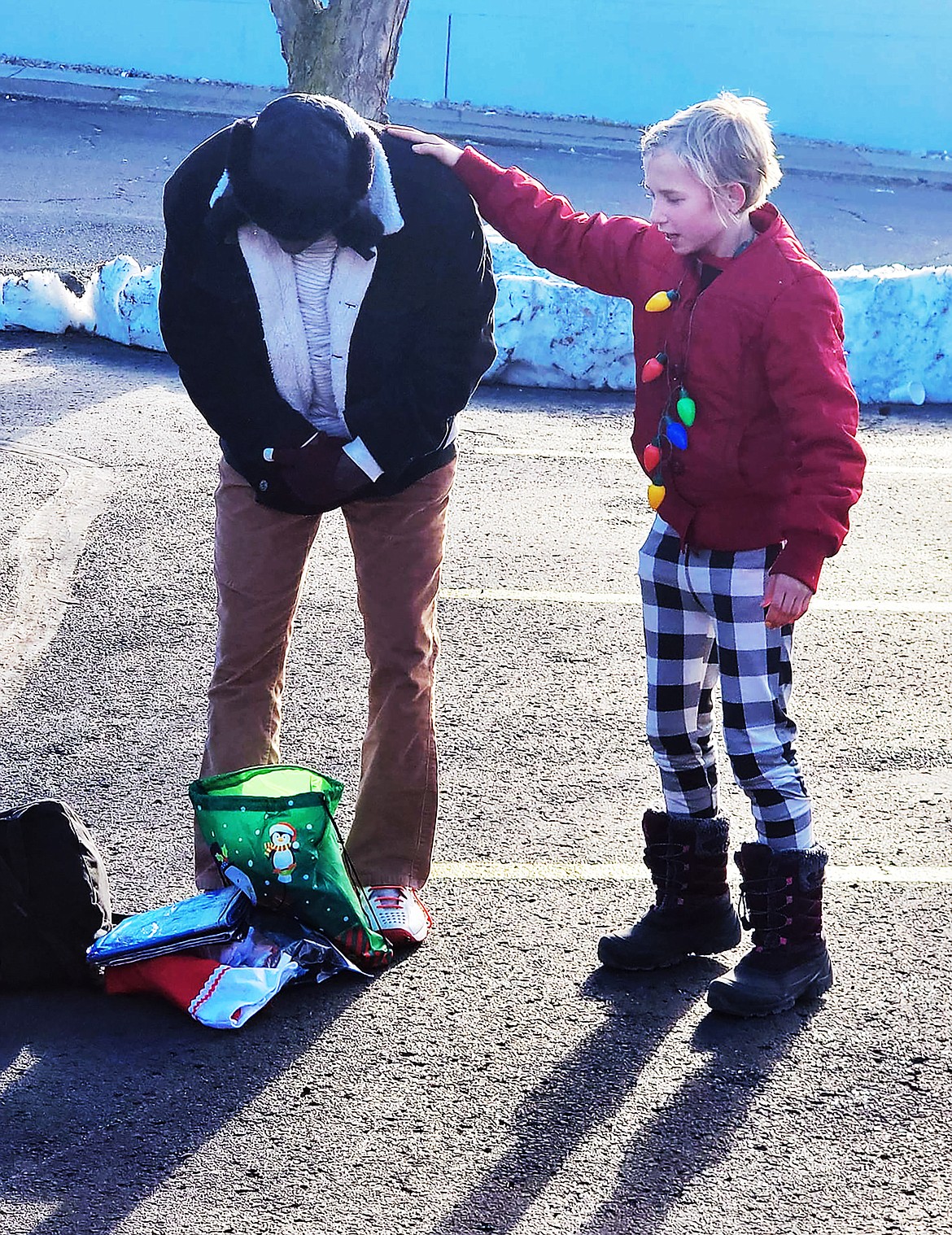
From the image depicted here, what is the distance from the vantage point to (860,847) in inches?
161

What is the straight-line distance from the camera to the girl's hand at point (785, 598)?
2945 mm

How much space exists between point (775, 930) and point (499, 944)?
726mm

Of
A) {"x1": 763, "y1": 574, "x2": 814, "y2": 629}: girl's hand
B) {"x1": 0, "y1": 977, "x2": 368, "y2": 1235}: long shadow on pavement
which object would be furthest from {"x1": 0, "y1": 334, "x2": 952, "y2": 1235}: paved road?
{"x1": 763, "y1": 574, "x2": 814, "y2": 629}: girl's hand

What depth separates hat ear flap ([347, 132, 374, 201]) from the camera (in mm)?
2969

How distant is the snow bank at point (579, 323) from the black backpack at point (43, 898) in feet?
19.2

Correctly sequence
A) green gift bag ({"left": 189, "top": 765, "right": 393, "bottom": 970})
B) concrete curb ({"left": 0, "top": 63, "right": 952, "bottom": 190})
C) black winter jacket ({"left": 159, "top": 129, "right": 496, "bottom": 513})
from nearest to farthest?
1. black winter jacket ({"left": 159, "top": 129, "right": 496, "bottom": 513})
2. green gift bag ({"left": 189, "top": 765, "right": 393, "bottom": 970})
3. concrete curb ({"left": 0, "top": 63, "right": 952, "bottom": 190})

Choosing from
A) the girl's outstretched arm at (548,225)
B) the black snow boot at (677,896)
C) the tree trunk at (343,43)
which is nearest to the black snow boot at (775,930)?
the black snow boot at (677,896)

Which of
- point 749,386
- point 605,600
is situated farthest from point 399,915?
point 605,600

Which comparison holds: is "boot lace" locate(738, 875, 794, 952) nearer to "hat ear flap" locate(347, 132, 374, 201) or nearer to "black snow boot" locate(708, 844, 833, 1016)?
"black snow boot" locate(708, 844, 833, 1016)

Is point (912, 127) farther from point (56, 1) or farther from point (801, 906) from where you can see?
point (801, 906)

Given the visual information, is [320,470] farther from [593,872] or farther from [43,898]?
[593,872]

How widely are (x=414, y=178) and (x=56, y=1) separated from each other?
63.2 feet

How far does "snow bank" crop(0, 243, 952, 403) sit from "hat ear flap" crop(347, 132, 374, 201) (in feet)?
18.4

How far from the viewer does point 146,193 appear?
13664mm
